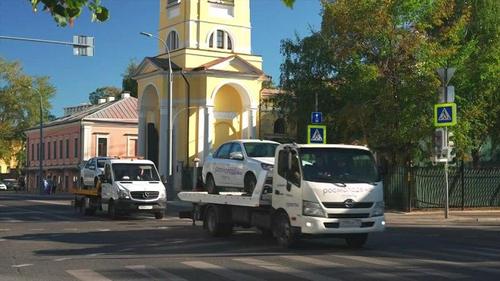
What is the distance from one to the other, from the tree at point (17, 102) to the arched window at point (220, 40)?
40.0 m

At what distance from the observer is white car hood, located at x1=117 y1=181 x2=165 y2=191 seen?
25655mm

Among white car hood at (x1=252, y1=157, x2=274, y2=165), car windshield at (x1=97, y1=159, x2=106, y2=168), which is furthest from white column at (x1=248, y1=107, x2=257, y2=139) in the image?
white car hood at (x1=252, y1=157, x2=274, y2=165)

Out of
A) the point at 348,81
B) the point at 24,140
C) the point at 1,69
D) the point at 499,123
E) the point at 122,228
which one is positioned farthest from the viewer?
the point at 24,140

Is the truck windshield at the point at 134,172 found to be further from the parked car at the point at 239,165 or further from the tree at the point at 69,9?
the tree at the point at 69,9

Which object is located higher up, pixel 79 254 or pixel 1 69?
pixel 1 69

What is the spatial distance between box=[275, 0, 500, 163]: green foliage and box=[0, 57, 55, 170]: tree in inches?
2719

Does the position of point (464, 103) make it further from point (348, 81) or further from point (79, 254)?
point (79, 254)

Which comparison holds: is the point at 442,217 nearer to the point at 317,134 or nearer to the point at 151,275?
the point at 317,134

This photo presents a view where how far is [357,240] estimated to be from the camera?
15578 millimetres

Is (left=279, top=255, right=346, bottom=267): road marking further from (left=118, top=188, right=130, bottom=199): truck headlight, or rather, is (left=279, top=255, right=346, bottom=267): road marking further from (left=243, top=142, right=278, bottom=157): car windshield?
(left=118, top=188, right=130, bottom=199): truck headlight

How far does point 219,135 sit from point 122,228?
38543 millimetres

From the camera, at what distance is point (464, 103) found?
101ft

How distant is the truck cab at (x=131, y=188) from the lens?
2550 cm

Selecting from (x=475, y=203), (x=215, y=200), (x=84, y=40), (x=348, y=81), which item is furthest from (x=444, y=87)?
(x=84, y=40)
